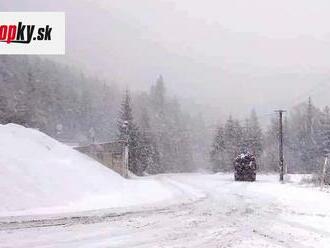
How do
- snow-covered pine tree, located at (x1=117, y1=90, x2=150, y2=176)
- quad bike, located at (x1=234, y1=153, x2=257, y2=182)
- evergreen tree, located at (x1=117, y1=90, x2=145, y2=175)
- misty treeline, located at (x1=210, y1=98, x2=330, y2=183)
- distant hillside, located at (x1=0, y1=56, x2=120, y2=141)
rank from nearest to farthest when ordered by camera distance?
quad bike, located at (x1=234, y1=153, x2=257, y2=182) → evergreen tree, located at (x1=117, y1=90, x2=145, y2=175) → snow-covered pine tree, located at (x1=117, y1=90, x2=150, y2=176) → misty treeline, located at (x1=210, y1=98, x2=330, y2=183) → distant hillside, located at (x1=0, y1=56, x2=120, y2=141)

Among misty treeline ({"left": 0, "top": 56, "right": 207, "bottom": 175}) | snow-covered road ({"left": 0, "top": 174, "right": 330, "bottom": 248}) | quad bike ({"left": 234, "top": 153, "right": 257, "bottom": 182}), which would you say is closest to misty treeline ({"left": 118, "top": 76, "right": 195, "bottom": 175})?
misty treeline ({"left": 0, "top": 56, "right": 207, "bottom": 175})

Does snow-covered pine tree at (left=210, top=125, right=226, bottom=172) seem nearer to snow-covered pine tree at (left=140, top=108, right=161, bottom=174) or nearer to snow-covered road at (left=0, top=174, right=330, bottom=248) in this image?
snow-covered pine tree at (left=140, top=108, right=161, bottom=174)

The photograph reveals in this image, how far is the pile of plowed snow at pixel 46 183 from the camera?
13.2 meters

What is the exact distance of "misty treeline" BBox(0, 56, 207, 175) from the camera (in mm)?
100312

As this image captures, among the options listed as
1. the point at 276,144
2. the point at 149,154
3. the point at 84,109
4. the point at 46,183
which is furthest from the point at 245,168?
the point at 84,109

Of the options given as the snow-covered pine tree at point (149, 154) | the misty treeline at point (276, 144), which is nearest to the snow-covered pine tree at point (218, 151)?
the misty treeline at point (276, 144)

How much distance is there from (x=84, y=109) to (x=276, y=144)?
63300mm

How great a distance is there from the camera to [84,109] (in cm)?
14312

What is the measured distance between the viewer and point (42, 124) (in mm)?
116438

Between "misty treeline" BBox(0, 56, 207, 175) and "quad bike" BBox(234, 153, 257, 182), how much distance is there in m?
33.4

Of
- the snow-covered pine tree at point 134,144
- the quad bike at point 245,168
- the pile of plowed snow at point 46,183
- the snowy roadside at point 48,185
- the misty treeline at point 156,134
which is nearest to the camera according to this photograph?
the snowy roadside at point 48,185

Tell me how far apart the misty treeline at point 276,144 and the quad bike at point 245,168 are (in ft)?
129

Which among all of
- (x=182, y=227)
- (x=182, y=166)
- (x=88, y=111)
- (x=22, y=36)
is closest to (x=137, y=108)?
(x=88, y=111)

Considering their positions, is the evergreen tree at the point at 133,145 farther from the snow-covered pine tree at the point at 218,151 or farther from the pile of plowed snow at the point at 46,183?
the pile of plowed snow at the point at 46,183
